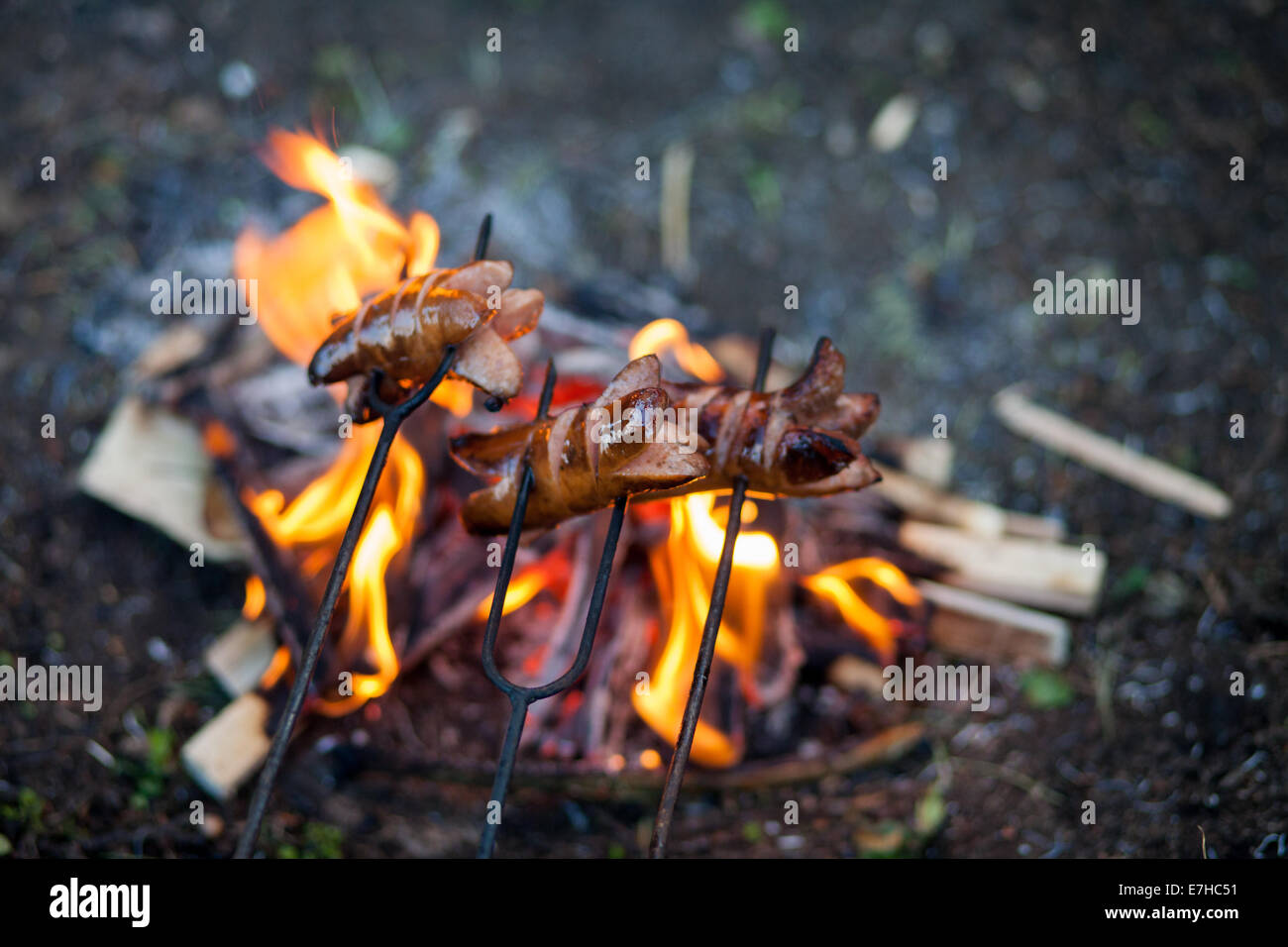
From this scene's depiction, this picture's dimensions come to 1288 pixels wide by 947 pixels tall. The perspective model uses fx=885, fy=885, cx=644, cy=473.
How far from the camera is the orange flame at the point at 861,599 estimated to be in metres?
3.01

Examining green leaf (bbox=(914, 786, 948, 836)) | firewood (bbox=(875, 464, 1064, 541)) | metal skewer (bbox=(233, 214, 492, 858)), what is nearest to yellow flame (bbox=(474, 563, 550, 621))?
metal skewer (bbox=(233, 214, 492, 858))

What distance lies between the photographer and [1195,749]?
9.20ft

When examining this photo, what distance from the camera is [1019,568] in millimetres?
3104

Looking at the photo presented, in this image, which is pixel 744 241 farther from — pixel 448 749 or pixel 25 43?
pixel 25 43

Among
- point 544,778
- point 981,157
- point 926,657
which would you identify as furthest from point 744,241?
A: point 544,778

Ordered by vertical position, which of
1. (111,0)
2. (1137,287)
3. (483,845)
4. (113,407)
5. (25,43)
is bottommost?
Answer: (483,845)

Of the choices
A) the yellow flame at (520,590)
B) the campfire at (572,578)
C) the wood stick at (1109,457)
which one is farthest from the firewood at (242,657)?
the wood stick at (1109,457)

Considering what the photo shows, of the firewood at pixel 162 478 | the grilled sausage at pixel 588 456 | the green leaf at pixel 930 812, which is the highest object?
the firewood at pixel 162 478

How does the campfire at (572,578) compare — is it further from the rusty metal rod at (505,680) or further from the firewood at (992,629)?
the rusty metal rod at (505,680)

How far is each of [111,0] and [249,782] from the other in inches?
173

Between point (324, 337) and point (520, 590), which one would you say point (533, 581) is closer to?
point (520, 590)

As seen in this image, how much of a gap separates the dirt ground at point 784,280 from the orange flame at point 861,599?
0.30m

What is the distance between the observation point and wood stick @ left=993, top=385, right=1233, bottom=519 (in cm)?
334
